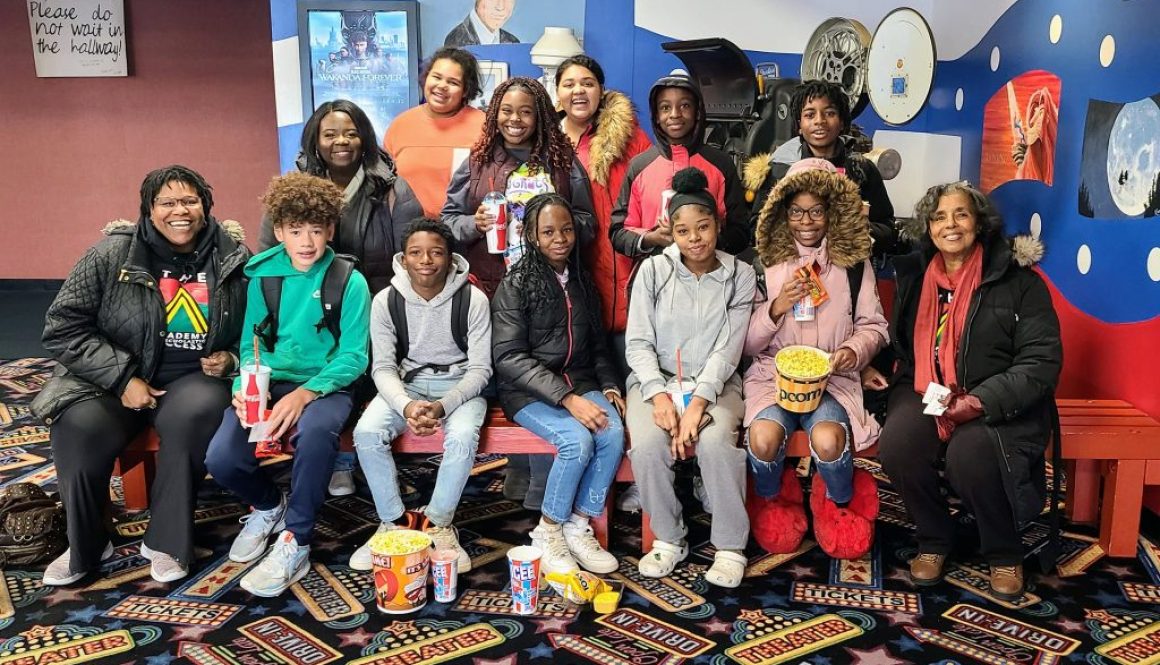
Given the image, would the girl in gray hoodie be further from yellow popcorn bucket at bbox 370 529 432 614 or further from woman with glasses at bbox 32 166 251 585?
woman with glasses at bbox 32 166 251 585

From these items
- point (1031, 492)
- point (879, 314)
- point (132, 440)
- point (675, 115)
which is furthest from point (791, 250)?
point (132, 440)

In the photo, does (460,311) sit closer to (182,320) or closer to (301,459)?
(301,459)

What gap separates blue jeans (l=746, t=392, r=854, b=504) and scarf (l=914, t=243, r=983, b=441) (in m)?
0.30

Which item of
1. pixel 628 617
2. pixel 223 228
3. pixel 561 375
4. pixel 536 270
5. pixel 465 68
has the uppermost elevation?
pixel 465 68

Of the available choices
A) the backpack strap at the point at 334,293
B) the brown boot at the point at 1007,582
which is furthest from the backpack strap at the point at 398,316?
the brown boot at the point at 1007,582

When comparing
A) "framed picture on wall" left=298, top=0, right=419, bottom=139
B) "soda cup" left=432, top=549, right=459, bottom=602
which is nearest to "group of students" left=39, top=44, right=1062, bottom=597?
"soda cup" left=432, top=549, right=459, bottom=602

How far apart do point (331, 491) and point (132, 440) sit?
836mm

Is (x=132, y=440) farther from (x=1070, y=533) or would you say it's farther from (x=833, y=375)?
(x=1070, y=533)

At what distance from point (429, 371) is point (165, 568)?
41.2 inches

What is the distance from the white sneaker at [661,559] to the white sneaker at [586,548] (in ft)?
0.33

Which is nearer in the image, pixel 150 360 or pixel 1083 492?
pixel 150 360

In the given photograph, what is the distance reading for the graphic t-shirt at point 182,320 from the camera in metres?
3.38

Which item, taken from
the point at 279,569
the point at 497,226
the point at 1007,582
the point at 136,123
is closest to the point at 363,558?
the point at 279,569

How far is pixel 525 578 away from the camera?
291 cm
